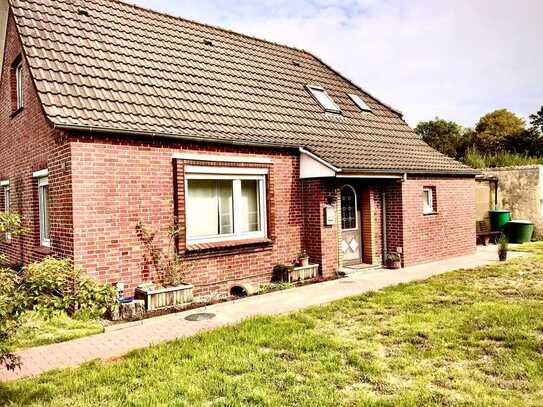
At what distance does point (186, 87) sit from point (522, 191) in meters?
15.6

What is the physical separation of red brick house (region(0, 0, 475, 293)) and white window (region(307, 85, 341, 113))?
10 centimetres

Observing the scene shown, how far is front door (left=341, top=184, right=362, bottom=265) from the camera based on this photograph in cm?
1229

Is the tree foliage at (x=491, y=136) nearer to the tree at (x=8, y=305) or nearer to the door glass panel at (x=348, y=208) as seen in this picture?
the door glass panel at (x=348, y=208)

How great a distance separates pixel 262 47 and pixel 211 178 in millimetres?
6986

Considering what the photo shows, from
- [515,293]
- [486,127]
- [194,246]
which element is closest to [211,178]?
[194,246]

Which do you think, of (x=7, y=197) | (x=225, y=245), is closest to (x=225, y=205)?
(x=225, y=245)

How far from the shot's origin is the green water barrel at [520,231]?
57.2 feet

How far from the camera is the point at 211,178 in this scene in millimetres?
9688

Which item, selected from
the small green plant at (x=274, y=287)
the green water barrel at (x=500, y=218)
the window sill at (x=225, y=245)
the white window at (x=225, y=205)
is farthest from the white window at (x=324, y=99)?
the green water barrel at (x=500, y=218)

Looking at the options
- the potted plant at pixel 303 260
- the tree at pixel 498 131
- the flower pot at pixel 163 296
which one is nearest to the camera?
the flower pot at pixel 163 296

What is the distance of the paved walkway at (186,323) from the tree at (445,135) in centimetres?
4712

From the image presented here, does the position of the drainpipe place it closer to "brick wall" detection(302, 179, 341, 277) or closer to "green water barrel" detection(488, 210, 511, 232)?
"brick wall" detection(302, 179, 341, 277)

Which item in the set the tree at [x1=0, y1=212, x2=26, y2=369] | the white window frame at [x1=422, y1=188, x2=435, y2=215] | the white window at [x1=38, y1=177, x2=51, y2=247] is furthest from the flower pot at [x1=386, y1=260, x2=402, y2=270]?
the tree at [x1=0, y1=212, x2=26, y2=369]

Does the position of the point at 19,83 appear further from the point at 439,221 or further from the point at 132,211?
the point at 439,221
